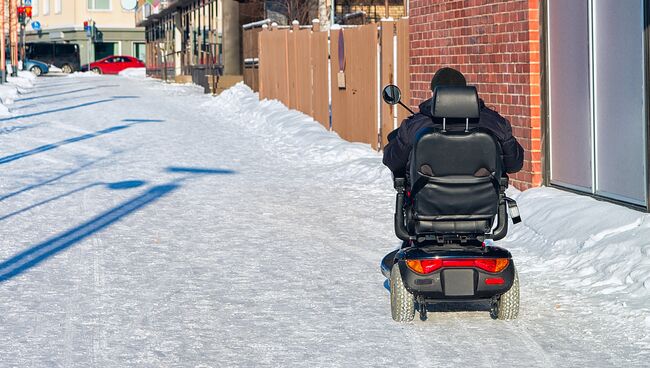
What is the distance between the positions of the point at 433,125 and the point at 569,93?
468 centimetres

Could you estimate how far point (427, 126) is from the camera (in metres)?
7.62

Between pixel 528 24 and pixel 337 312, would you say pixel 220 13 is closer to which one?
pixel 528 24

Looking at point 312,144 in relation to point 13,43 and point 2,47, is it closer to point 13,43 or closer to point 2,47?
point 2,47

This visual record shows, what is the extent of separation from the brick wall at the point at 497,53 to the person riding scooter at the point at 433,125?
4.99 m

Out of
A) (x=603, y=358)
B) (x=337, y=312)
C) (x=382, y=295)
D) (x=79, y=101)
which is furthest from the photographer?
(x=79, y=101)

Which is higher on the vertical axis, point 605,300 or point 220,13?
point 220,13

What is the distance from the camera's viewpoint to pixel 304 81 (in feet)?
84.9

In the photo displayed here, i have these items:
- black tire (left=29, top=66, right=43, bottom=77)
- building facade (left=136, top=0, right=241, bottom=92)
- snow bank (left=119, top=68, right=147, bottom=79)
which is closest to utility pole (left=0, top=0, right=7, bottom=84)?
building facade (left=136, top=0, right=241, bottom=92)

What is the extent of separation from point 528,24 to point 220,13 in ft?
119

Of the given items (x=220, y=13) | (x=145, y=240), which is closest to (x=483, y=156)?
(x=145, y=240)

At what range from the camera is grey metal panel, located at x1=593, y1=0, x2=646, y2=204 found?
10.2 m

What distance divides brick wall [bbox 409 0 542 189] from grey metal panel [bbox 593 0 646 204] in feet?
5.47

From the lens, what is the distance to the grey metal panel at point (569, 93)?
454 inches

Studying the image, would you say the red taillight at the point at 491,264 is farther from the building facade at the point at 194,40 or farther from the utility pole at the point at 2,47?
the utility pole at the point at 2,47
